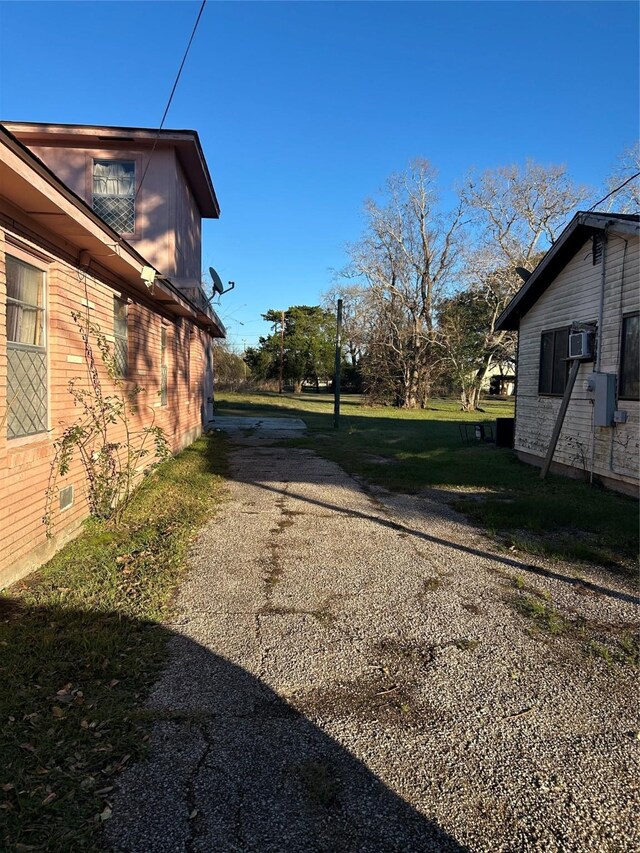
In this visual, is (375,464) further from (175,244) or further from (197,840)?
(197,840)

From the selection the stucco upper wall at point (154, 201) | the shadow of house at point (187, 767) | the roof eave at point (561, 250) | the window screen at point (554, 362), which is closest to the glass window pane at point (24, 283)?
the shadow of house at point (187, 767)

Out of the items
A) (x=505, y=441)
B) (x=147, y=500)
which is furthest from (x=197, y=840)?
(x=505, y=441)

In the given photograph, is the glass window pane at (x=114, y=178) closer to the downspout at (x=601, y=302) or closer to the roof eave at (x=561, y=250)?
the roof eave at (x=561, y=250)

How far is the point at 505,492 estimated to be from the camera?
854cm

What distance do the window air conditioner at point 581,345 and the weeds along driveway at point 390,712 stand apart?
4.90 meters

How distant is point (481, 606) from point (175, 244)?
10.6 meters

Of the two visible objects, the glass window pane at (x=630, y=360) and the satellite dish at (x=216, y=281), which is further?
the satellite dish at (x=216, y=281)

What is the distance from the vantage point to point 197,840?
1.95 metres

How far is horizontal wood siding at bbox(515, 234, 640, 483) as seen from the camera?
7977 millimetres

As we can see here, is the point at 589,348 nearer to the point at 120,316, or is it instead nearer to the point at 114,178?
the point at 120,316

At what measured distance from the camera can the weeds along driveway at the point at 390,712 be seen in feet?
6.71

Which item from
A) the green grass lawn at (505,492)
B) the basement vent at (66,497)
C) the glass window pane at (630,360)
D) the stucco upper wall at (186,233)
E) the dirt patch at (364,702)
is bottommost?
the dirt patch at (364,702)

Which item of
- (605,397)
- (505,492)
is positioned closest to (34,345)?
(505,492)

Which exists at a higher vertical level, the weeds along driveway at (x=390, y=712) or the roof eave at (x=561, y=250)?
the roof eave at (x=561, y=250)
